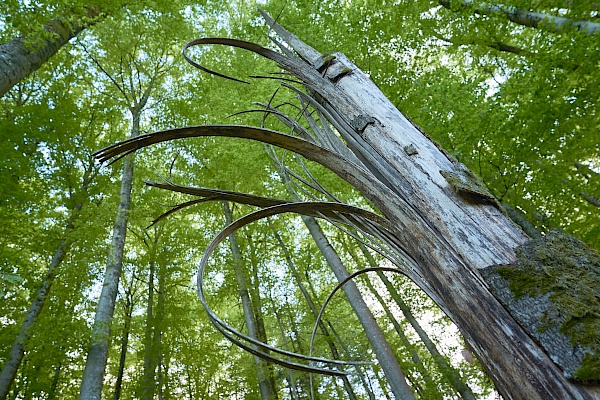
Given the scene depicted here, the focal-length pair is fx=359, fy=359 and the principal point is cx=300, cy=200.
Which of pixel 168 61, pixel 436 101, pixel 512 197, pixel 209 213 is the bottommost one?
pixel 512 197

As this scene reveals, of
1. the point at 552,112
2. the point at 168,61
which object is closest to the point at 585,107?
the point at 552,112

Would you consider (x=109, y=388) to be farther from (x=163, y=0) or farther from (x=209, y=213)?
(x=163, y=0)

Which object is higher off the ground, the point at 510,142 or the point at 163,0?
the point at 163,0

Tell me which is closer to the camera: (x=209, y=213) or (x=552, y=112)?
(x=552, y=112)

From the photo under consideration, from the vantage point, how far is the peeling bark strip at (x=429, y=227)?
58 centimetres

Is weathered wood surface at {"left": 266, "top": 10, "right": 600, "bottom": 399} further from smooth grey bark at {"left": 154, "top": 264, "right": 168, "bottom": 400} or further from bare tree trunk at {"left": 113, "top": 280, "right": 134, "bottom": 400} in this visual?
bare tree trunk at {"left": 113, "top": 280, "right": 134, "bottom": 400}

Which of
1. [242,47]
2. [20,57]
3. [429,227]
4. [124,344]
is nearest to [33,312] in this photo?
[20,57]

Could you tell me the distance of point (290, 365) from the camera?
0.66m

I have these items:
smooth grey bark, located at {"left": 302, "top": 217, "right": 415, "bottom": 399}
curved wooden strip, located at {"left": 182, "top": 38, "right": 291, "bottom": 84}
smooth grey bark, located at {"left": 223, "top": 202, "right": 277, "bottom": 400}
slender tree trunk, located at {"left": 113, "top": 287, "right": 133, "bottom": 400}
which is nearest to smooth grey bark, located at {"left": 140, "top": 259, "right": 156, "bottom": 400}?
slender tree trunk, located at {"left": 113, "top": 287, "right": 133, "bottom": 400}

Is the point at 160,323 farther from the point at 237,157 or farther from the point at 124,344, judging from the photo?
the point at 237,157

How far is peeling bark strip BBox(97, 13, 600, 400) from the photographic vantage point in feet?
1.92

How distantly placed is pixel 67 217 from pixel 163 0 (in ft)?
16.3

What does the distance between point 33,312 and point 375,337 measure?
545 centimetres

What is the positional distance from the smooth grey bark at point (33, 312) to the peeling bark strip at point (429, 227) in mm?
6543
